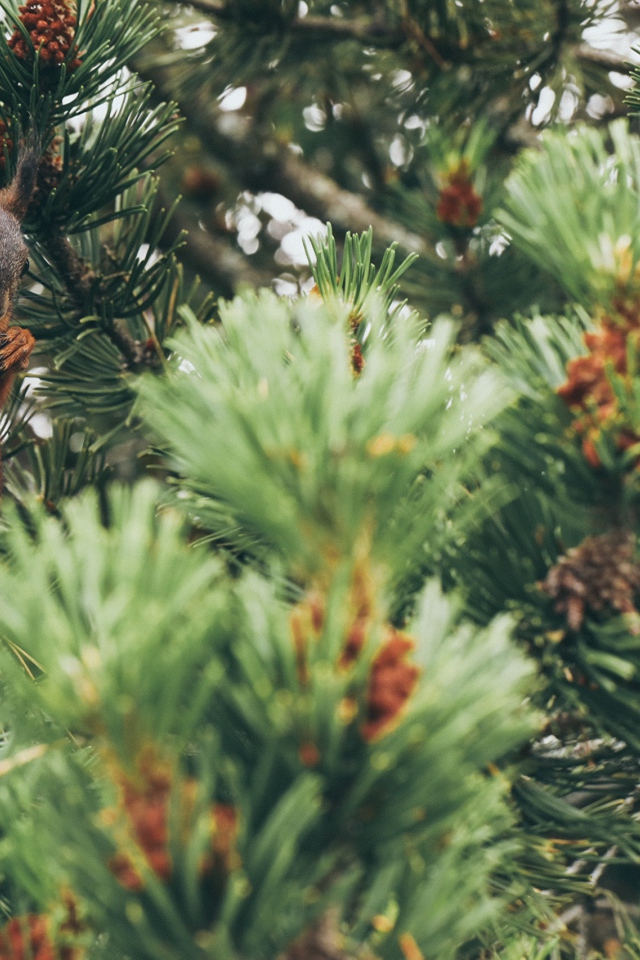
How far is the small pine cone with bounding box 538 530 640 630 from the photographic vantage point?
382 mm

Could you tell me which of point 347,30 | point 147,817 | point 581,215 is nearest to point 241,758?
point 147,817

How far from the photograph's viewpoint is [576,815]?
46 cm

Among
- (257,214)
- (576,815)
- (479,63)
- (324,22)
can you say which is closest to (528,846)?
(576,815)

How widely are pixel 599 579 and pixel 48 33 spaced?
532mm

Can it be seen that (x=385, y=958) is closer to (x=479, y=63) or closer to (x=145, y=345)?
(x=145, y=345)

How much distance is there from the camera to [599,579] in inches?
15.2

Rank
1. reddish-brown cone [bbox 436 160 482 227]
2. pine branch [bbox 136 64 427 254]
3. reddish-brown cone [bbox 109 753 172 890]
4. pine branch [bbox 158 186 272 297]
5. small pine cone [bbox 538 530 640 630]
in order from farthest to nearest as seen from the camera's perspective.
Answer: pine branch [bbox 158 186 272 297]
pine branch [bbox 136 64 427 254]
reddish-brown cone [bbox 436 160 482 227]
small pine cone [bbox 538 530 640 630]
reddish-brown cone [bbox 109 753 172 890]

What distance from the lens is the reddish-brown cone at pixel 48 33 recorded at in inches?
23.6

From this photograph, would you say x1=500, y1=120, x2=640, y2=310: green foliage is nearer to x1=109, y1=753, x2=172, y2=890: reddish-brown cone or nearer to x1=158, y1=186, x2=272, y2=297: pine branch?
x1=109, y1=753, x2=172, y2=890: reddish-brown cone

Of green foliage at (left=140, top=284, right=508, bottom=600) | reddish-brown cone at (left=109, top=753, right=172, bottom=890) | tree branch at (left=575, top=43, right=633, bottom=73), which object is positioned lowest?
reddish-brown cone at (left=109, top=753, right=172, bottom=890)

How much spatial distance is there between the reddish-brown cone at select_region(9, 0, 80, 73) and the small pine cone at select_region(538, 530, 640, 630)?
0.50m

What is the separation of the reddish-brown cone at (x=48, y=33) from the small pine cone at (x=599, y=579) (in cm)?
50

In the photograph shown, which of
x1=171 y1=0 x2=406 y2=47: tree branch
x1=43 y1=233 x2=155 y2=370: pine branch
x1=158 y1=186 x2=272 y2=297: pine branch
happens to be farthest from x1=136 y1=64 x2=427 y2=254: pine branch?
x1=43 y1=233 x2=155 y2=370: pine branch

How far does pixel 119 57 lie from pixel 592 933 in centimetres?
135
